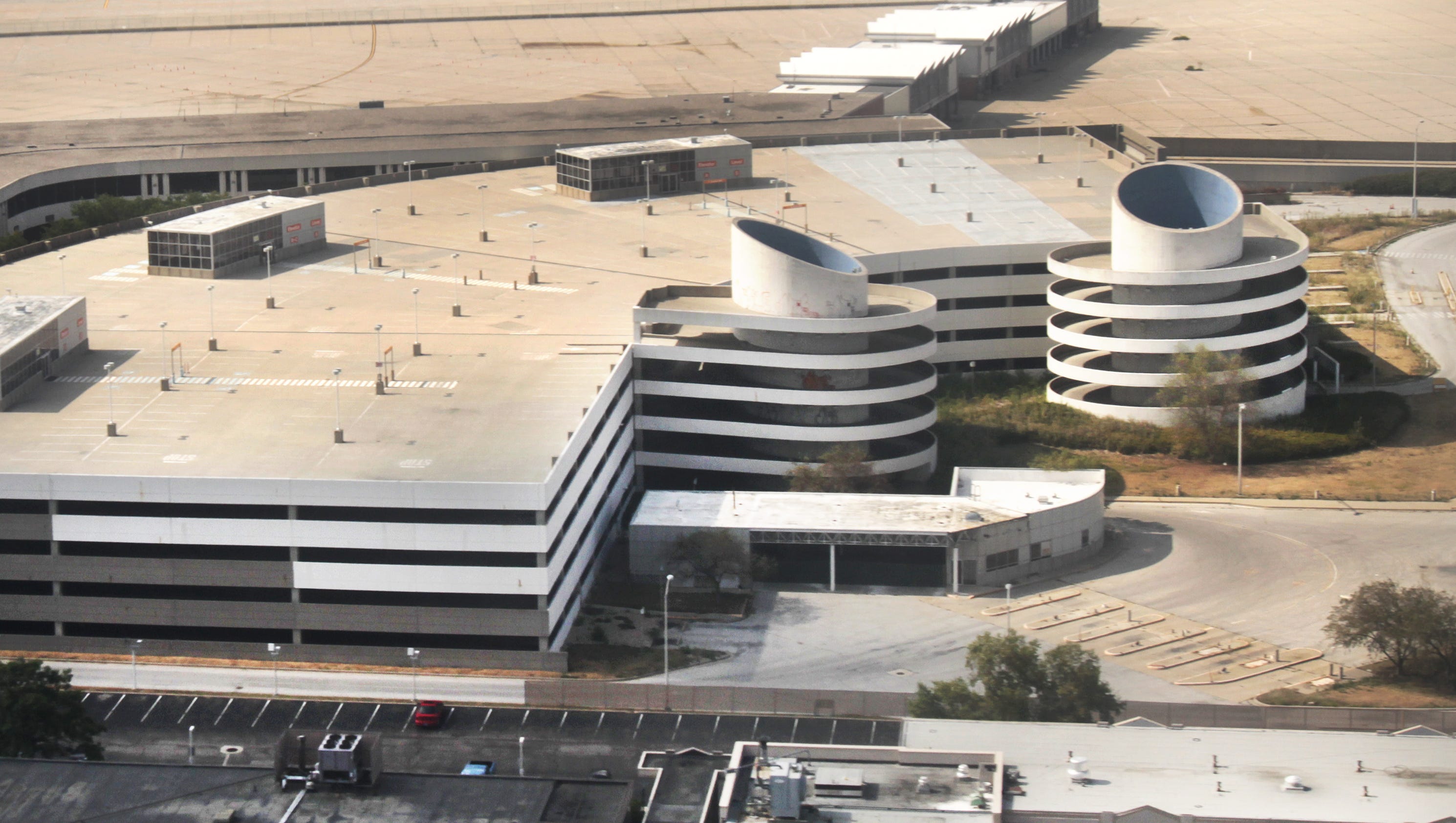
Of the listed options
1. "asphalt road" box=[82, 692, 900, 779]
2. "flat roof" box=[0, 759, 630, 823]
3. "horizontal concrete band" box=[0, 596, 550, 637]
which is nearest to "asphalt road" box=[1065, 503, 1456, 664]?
"asphalt road" box=[82, 692, 900, 779]

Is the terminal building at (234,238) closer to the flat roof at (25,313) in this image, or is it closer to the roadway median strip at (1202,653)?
the flat roof at (25,313)

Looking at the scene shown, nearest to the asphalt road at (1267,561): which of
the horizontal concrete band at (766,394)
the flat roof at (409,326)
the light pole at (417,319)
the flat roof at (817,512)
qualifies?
the flat roof at (817,512)

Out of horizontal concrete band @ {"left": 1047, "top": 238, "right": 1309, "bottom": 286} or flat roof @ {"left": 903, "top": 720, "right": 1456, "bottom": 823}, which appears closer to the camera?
flat roof @ {"left": 903, "top": 720, "right": 1456, "bottom": 823}

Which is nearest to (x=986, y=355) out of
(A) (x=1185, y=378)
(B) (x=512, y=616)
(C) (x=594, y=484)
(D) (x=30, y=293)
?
(A) (x=1185, y=378)

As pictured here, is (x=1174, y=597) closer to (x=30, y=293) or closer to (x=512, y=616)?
(x=512, y=616)

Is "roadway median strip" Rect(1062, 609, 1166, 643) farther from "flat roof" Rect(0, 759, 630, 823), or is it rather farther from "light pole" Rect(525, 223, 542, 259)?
"light pole" Rect(525, 223, 542, 259)
